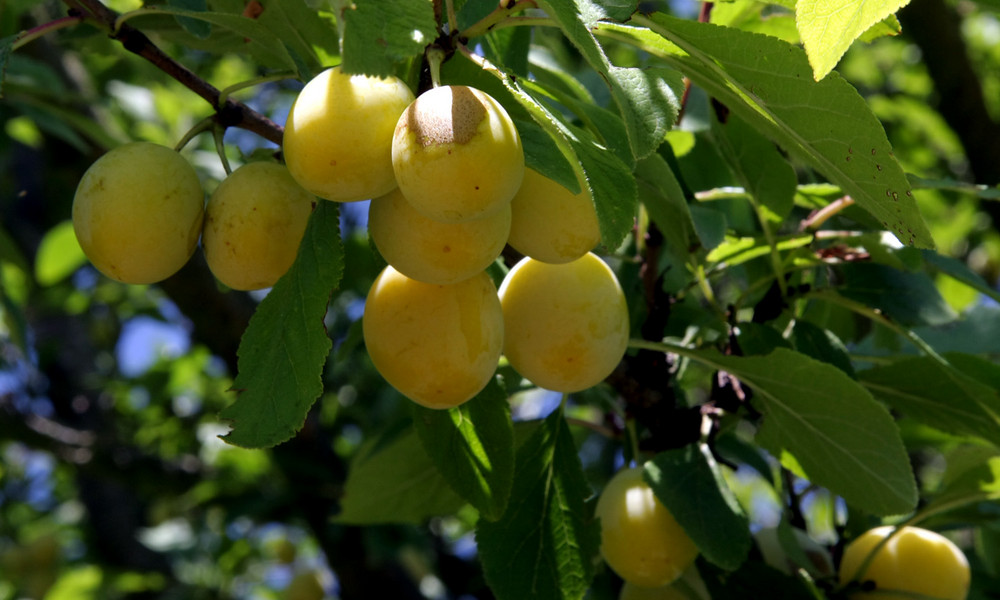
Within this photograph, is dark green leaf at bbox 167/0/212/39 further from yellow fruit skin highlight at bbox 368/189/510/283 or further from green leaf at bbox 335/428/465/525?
green leaf at bbox 335/428/465/525

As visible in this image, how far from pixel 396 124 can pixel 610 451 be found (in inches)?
67.0

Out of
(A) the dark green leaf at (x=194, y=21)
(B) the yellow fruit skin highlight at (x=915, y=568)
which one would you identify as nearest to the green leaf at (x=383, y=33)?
(A) the dark green leaf at (x=194, y=21)

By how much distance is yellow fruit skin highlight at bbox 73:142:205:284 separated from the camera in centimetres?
74

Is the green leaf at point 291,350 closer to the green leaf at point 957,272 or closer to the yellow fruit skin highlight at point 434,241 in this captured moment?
the yellow fruit skin highlight at point 434,241

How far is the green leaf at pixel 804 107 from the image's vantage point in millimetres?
666

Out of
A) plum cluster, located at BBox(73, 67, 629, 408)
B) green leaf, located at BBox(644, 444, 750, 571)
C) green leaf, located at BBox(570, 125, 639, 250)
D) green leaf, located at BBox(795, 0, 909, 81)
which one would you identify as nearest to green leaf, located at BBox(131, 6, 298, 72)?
plum cluster, located at BBox(73, 67, 629, 408)

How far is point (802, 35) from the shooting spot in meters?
0.57

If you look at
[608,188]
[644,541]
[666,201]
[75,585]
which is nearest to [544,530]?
[644,541]

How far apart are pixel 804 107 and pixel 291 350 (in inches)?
17.4

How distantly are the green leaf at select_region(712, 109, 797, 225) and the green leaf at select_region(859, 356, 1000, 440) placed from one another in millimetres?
234

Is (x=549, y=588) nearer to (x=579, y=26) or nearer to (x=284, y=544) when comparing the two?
(x=579, y=26)

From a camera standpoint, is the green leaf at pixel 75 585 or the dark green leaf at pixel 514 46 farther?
the green leaf at pixel 75 585

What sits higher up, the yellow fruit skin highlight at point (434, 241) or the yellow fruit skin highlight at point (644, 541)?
the yellow fruit skin highlight at point (434, 241)

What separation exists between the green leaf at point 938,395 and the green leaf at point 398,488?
0.56 meters
